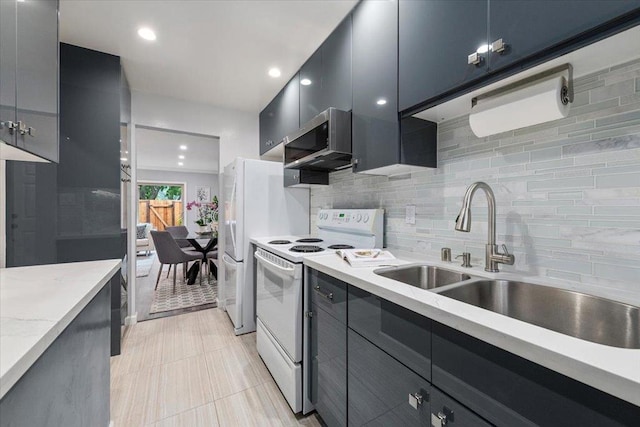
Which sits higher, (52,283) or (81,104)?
(81,104)

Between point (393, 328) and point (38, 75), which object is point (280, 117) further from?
point (393, 328)

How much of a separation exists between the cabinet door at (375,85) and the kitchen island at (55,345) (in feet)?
4.56

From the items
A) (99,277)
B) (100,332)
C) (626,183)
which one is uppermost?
(626,183)

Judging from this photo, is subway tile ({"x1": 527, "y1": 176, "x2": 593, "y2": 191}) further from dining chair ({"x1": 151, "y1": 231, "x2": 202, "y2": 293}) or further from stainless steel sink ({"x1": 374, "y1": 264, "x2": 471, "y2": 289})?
dining chair ({"x1": 151, "y1": 231, "x2": 202, "y2": 293})

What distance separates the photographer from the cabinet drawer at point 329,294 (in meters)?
1.23

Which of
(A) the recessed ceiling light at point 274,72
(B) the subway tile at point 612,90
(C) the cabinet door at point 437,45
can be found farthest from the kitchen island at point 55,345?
(A) the recessed ceiling light at point 274,72

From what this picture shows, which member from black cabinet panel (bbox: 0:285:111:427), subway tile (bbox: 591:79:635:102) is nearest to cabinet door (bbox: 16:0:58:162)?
black cabinet panel (bbox: 0:285:111:427)

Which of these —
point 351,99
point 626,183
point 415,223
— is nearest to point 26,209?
point 351,99

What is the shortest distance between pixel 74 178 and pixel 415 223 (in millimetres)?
2605

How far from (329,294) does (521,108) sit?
3.66ft

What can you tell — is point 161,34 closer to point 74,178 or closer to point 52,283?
point 74,178

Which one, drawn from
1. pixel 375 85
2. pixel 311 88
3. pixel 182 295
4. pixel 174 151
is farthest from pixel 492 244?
pixel 174 151

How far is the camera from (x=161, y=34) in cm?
198

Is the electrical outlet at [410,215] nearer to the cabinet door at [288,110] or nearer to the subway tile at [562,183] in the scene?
the subway tile at [562,183]
